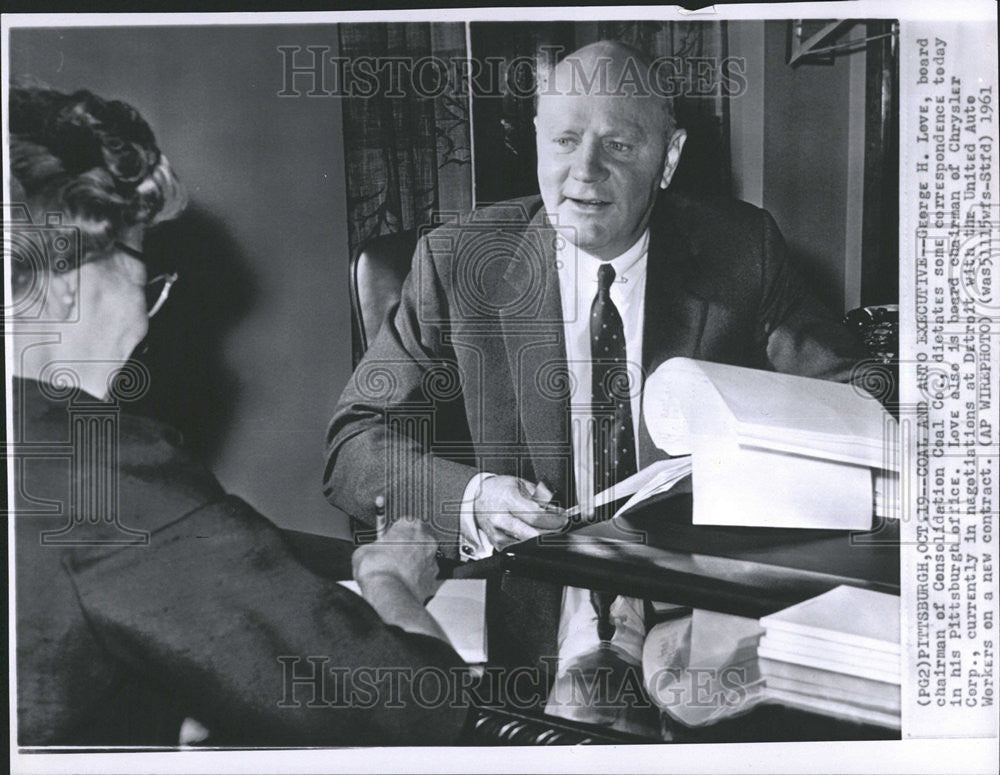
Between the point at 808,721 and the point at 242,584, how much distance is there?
746 mm

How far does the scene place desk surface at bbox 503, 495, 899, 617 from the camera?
3.74 ft

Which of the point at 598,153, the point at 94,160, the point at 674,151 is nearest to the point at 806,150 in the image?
the point at 674,151

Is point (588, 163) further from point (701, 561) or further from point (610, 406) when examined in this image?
point (701, 561)

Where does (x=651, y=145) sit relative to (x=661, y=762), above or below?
above

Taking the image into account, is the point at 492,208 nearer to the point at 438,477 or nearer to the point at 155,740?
the point at 438,477

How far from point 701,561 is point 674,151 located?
1.74 feet

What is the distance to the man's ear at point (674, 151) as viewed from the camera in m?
1.17

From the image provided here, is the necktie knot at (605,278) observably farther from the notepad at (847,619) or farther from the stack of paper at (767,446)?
the notepad at (847,619)

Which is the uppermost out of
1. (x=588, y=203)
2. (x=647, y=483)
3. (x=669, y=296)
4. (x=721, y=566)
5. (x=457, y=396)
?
(x=588, y=203)

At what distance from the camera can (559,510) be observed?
1.16 m

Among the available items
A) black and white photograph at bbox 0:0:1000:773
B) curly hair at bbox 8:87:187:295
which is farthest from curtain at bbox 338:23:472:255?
curly hair at bbox 8:87:187:295

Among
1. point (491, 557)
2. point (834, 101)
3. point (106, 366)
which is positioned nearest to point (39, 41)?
point (106, 366)

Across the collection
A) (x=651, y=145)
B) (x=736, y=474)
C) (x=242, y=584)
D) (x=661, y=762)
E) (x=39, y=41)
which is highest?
(x=39, y=41)

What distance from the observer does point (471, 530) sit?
116 centimetres
